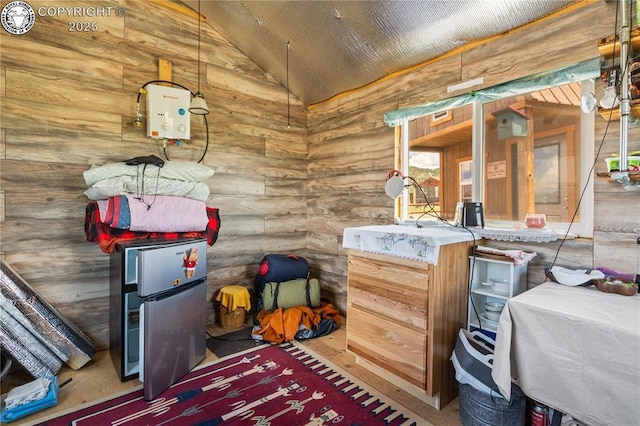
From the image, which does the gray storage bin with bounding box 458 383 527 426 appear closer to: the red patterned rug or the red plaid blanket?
the red patterned rug

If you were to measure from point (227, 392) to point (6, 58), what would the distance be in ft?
8.79

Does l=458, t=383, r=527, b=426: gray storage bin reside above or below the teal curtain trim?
below

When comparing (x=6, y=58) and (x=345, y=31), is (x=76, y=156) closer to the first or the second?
(x=6, y=58)

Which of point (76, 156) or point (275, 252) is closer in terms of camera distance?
point (76, 156)

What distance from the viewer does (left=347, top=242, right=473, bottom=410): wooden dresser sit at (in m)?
1.85

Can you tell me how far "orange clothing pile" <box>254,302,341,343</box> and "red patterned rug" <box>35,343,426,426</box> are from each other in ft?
1.29

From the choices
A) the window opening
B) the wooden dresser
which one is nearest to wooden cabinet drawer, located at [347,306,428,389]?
the wooden dresser

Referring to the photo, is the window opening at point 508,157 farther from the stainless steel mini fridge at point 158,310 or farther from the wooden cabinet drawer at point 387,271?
the stainless steel mini fridge at point 158,310

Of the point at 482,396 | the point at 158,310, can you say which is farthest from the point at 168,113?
the point at 482,396

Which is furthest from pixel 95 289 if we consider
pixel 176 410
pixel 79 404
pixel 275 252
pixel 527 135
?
pixel 527 135

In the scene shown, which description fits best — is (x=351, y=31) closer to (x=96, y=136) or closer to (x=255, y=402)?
(x=96, y=136)

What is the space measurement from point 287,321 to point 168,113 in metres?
1.99

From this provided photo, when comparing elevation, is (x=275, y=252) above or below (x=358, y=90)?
below

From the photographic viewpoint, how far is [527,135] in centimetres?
215
